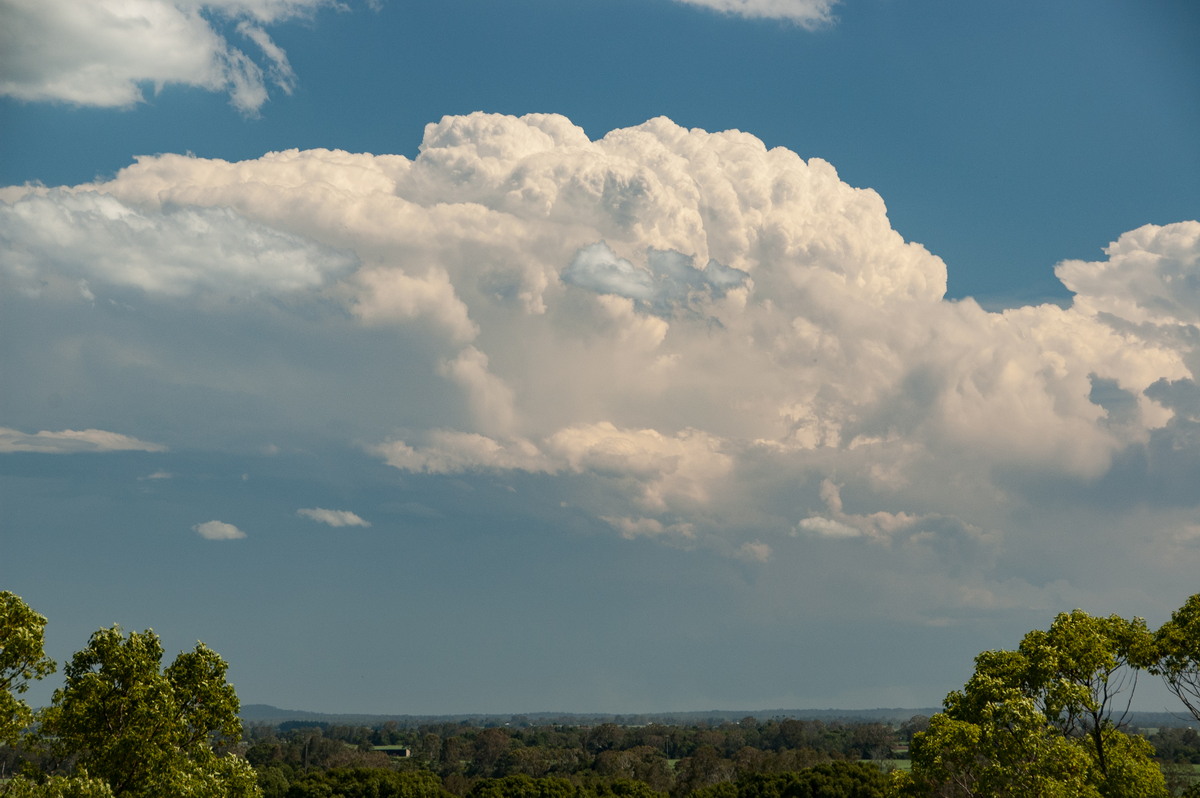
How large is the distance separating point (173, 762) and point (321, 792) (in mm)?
86151

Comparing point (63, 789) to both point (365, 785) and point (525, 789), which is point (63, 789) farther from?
point (365, 785)

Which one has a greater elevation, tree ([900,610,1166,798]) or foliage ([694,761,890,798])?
tree ([900,610,1166,798])

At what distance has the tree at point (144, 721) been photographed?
42875mm

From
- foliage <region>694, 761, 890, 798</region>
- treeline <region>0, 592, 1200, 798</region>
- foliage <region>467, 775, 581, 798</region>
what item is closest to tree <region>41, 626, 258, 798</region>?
treeline <region>0, 592, 1200, 798</region>

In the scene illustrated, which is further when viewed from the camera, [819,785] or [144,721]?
[819,785]

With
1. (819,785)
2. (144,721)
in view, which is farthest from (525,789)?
(144,721)

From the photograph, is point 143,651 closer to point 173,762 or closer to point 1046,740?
point 173,762

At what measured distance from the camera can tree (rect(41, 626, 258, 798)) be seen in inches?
1688

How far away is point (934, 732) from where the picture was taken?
55031mm

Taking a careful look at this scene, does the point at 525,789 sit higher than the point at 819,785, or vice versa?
the point at 819,785

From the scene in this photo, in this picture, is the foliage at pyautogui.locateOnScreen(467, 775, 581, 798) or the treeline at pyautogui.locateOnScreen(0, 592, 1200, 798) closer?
the treeline at pyautogui.locateOnScreen(0, 592, 1200, 798)

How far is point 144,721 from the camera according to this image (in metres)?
43.8

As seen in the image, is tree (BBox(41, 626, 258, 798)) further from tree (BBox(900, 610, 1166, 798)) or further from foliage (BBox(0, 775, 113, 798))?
tree (BBox(900, 610, 1166, 798))

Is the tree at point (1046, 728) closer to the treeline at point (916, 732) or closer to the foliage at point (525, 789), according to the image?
the treeline at point (916, 732)
